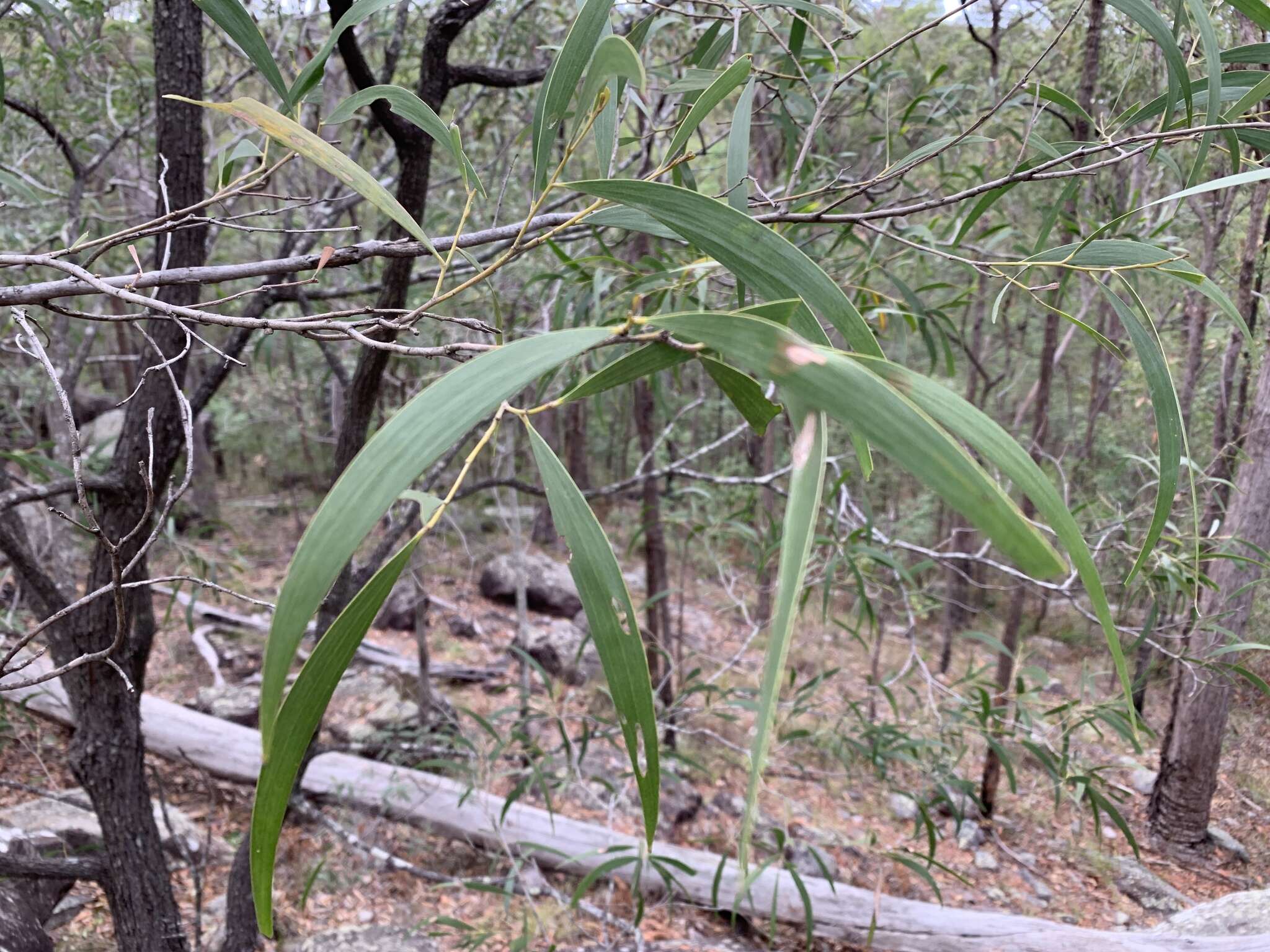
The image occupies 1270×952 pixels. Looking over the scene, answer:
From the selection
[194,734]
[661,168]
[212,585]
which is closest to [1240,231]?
[661,168]

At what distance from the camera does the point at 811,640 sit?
4.50 m

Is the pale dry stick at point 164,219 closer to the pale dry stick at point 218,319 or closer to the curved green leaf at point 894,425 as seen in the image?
the pale dry stick at point 218,319

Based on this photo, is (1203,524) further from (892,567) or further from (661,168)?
(661,168)

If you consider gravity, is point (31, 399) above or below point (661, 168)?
below

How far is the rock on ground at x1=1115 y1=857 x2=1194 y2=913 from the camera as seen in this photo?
4.09 feet

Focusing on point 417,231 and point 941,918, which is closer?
point 417,231

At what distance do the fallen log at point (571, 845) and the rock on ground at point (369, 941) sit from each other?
301mm

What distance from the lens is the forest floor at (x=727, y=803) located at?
143 cm

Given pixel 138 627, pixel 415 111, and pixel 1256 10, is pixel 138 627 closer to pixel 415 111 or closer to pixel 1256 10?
pixel 415 111

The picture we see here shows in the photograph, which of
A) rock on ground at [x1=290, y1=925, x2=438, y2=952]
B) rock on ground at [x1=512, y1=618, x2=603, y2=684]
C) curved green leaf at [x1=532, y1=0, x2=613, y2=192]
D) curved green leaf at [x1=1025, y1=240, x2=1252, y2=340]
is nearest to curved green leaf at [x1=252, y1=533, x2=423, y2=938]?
curved green leaf at [x1=532, y1=0, x2=613, y2=192]

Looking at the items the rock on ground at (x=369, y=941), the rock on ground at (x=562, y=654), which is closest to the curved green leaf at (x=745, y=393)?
the rock on ground at (x=369, y=941)

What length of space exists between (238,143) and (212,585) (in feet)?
1.16

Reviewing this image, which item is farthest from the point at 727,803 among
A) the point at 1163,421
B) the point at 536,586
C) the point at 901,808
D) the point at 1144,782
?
the point at 1163,421

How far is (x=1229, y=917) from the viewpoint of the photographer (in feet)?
3.59
